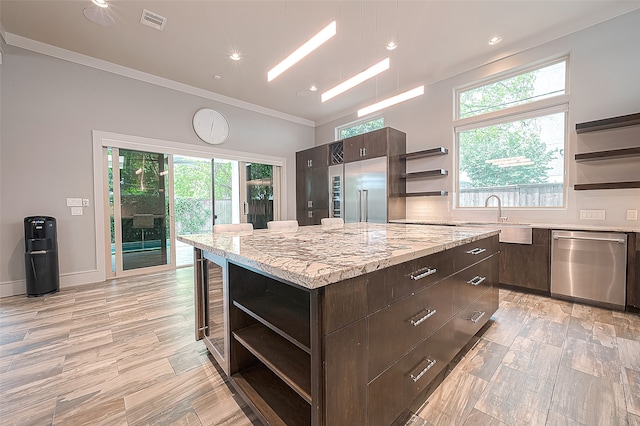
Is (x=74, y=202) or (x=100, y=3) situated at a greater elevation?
(x=100, y=3)

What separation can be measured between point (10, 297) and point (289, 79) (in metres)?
4.75

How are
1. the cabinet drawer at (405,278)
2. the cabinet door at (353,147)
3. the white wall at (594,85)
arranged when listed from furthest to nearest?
the cabinet door at (353,147)
the white wall at (594,85)
the cabinet drawer at (405,278)

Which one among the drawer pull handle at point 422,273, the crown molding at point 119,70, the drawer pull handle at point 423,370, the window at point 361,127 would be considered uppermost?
the crown molding at point 119,70

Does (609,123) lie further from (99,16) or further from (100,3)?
(99,16)

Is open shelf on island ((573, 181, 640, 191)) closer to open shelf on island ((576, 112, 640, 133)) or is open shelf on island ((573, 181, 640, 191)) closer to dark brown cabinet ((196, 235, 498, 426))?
open shelf on island ((576, 112, 640, 133))

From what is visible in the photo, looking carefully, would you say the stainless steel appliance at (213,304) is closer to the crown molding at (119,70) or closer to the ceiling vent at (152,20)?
the ceiling vent at (152,20)

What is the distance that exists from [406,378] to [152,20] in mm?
4142

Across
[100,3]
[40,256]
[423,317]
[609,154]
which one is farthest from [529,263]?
[40,256]

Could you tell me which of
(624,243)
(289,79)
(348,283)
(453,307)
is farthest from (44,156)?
(624,243)

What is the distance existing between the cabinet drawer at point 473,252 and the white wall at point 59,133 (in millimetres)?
4634

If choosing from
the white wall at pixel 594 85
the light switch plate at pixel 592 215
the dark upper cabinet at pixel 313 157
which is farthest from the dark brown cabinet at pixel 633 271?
the dark upper cabinet at pixel 313 157

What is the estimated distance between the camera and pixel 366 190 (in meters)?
4.68

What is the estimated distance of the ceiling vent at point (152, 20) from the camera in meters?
2.79

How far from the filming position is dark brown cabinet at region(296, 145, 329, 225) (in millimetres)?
5523
